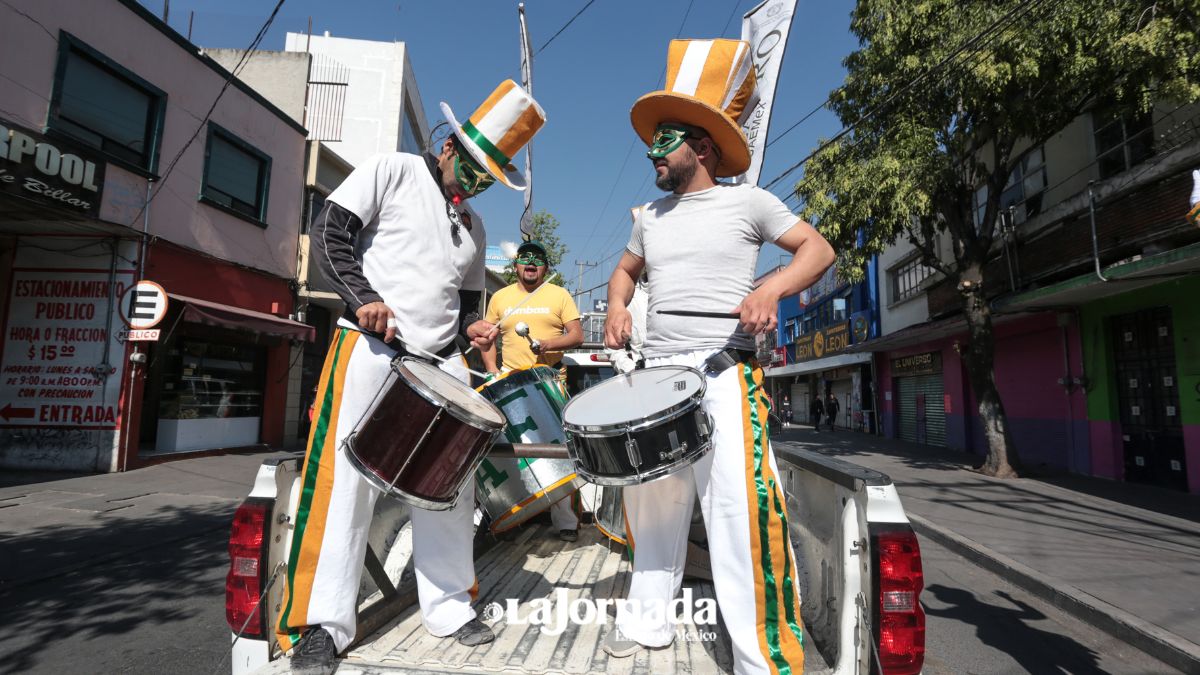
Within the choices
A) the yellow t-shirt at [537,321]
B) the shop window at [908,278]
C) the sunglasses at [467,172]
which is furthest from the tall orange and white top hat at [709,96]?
the shop window at [908,278]

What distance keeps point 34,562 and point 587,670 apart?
5405mm

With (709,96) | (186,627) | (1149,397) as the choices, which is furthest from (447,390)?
(1149,397)

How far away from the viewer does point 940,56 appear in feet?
30.8

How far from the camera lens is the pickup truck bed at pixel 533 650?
1.81 metres

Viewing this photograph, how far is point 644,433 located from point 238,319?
11.7 metres

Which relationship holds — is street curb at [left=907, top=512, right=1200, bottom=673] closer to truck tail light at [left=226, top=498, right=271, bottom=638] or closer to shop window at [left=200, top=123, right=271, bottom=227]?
truck tail light at [left=226, top=498, right=271, bottom=638]

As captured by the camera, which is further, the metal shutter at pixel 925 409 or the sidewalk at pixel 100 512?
the metal shutter at pixel 925 409

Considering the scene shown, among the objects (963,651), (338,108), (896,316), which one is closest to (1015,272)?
(896,316)

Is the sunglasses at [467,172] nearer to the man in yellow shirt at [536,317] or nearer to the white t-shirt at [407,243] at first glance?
the white t-shirt at [407,243]

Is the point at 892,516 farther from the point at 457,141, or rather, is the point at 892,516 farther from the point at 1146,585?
the point at 1146,585

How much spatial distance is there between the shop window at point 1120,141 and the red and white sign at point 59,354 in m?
15.8

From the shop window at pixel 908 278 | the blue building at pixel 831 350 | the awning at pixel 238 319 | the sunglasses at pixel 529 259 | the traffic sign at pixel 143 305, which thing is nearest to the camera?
the sunglasses at pixel 529 259

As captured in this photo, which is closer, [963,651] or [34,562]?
[963,651]

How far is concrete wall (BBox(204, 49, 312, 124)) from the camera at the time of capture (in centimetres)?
1576
